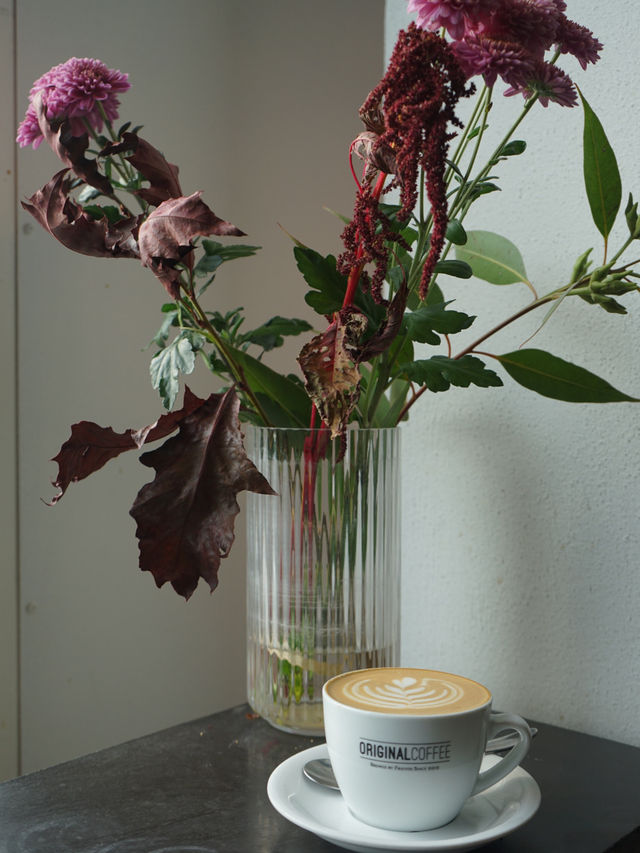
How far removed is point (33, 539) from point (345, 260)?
0.98 m

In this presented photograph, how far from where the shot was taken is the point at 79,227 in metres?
0.62

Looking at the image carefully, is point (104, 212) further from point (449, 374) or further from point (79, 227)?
point (449, 374)

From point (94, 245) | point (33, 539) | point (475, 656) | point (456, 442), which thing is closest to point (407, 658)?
point (475, 656)

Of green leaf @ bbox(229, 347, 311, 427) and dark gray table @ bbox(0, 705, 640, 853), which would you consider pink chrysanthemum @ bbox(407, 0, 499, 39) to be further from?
Result: dark gray table @ bbox(0, 705, 640, 853)

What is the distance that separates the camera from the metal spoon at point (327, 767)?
0.58 meters

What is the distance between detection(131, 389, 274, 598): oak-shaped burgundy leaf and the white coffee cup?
125mm

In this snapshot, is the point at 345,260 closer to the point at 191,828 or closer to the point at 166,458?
the point at 166,458

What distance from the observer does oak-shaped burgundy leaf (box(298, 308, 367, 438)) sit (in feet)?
1.92

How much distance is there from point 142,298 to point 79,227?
0.95 m

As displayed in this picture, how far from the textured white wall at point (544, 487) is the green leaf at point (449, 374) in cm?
17

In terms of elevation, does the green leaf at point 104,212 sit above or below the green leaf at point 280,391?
above

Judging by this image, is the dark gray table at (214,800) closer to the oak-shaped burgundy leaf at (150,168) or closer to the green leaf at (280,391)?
the green leaf at (280,391)

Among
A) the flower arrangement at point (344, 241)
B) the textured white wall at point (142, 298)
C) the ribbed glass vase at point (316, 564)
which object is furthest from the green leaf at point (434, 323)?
the textured white wall at point (142, 298)

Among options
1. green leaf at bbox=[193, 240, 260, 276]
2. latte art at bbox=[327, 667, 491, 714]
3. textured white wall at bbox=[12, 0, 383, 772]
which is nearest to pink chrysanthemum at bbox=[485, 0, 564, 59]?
green leaf at bbox=[193, 240, 260, 276]
